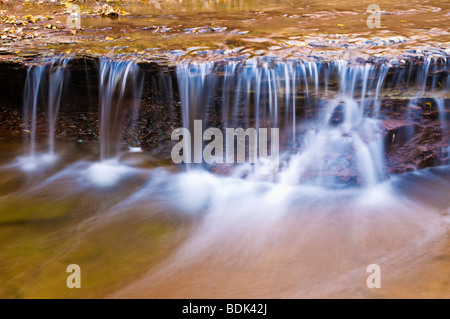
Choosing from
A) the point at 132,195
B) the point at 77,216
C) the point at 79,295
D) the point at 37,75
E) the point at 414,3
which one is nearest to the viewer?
the point at 79,295

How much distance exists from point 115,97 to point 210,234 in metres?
2.61

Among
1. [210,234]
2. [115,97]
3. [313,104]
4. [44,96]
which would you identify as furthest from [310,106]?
[44,96]

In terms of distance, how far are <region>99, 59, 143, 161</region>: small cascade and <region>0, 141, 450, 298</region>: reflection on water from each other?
33cm

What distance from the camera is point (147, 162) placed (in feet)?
17.3

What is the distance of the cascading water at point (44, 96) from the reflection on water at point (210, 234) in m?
0.37

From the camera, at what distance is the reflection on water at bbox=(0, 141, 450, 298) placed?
3.14 meters

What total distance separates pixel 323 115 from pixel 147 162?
8.64ft

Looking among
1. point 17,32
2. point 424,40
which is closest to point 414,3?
point 424,40

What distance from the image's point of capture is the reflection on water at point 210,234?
3141mm

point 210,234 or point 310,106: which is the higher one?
point 310,106

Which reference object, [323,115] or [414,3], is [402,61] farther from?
[414,3]

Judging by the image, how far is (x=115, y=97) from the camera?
206 inches

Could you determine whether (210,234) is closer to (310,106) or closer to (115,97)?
(310,106)

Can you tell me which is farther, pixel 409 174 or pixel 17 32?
pixel 17 32
